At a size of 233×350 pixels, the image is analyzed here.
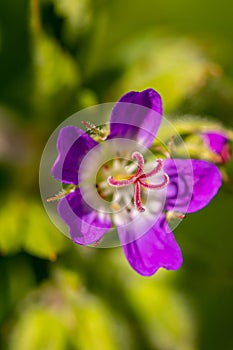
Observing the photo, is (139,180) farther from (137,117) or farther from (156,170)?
(137,117)

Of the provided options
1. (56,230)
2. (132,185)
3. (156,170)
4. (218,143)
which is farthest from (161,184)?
(56,230)

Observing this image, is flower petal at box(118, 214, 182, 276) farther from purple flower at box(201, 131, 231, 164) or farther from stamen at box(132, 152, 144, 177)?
purple flower at box(201, 131, 231, 164)

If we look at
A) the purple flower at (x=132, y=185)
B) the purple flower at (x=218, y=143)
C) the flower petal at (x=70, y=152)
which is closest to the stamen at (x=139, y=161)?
the purple flower at (x=132, y=185)

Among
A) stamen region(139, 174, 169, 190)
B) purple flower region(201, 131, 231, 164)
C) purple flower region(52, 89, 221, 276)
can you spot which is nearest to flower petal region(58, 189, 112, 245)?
purple flower region(52, 89, 221, 276)

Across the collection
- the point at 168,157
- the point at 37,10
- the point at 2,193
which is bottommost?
the point at 2,193

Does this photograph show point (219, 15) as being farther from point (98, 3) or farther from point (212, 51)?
point (98, 3)

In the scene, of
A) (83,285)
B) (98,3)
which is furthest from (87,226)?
(98,3)
